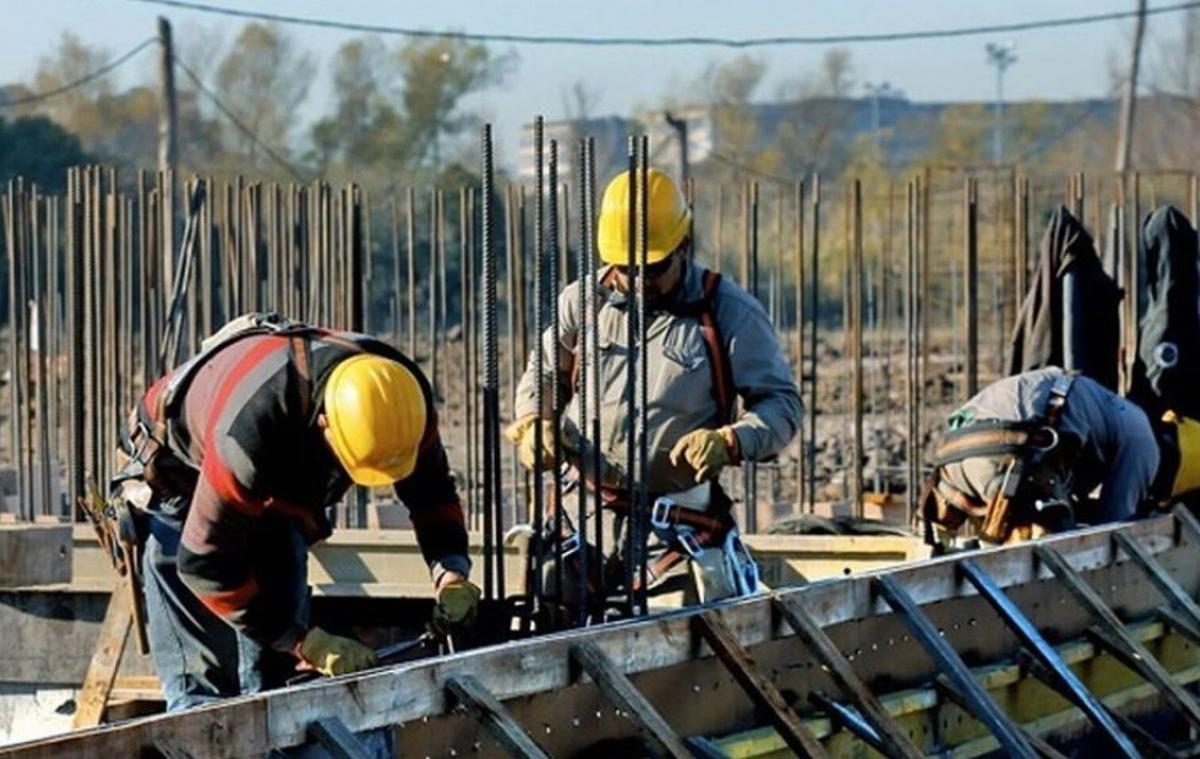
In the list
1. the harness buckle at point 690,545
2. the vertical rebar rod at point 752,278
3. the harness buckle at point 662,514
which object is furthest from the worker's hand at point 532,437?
the vertical rebar rod at point 752,278

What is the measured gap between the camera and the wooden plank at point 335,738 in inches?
224

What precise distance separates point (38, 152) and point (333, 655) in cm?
3145

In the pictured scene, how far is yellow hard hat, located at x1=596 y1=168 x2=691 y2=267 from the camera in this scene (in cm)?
818

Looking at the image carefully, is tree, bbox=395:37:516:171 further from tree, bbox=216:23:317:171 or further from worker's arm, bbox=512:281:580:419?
worker's arm, bbox=512:281:580:419

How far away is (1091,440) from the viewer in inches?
386

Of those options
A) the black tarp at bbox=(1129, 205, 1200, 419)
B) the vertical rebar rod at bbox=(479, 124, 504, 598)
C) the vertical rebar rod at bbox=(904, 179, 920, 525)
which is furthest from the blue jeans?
the vertical rebar rod at bbox=(904, 179, 920, 525)

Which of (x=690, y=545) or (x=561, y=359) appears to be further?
(x=561, y=359)

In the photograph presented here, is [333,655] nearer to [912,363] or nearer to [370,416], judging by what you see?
[370,416]

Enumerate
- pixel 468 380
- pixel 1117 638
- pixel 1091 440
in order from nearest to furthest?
pixel 1117 638, pixel 1091 440, pixel 468 380

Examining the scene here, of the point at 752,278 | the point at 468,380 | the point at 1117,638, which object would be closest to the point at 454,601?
the point at 1117,638

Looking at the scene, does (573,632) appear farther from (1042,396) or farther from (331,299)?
(331,299)

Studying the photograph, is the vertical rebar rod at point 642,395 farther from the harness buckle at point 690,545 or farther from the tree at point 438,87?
the tree at point 438,87

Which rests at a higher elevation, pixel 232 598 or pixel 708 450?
pixel 708 450

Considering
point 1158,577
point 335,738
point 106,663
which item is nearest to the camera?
point 335,738
